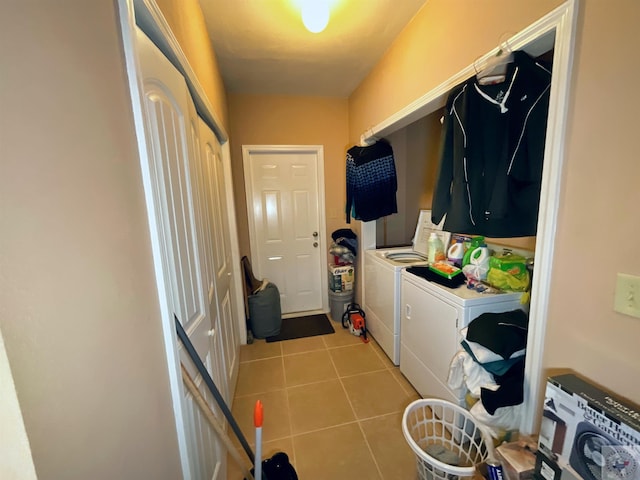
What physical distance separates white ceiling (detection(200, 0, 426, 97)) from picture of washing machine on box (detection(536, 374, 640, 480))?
2.16 metres

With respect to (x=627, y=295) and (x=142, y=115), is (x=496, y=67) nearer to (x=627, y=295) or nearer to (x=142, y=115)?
(x=627, y=295)

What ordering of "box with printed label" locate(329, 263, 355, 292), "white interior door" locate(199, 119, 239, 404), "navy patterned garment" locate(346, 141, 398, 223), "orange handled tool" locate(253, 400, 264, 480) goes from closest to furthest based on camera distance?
"orange handled tool" locate(253, 400, 264, 480)
"white interior door" locate(199, 119, 239, 404)
"navy patterned garment" locate(346, 141, 398, 223)
"box with printed label" locate(329, 263, 355, 292)

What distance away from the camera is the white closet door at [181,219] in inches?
31.8

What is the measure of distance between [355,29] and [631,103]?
1695mm

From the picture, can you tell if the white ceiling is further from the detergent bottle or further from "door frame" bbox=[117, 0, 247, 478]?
the detergent bottle

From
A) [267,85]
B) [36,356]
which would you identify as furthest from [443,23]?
[36,356]

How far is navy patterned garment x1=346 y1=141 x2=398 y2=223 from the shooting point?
262 cm

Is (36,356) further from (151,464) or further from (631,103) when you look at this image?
(631,103)

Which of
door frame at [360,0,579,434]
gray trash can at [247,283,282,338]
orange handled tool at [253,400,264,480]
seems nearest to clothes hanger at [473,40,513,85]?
door frame at [360,0,579,434]

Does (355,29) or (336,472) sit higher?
(355,29)

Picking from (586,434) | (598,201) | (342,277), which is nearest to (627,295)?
(598,201)

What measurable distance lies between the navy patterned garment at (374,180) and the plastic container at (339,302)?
38.0 inches

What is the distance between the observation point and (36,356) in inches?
14.2

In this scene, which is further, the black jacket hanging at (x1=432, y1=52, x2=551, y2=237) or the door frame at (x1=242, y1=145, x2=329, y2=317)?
the door frame at (x1=242, y1=145, x2=329, y2=317)
